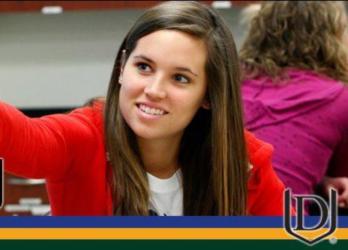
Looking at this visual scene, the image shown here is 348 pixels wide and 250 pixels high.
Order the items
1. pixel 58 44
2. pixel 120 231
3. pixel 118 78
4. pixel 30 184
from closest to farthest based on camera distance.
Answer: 1. pixel 120 231
2. pixel 118 78
3. pixel 30 184
4. pixel 58 44

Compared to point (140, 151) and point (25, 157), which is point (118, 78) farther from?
point (25, 157)

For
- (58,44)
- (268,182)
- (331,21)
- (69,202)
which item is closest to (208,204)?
(268,182)

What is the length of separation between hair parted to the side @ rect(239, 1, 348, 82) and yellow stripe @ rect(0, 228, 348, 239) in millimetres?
813

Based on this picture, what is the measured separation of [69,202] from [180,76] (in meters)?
0.30

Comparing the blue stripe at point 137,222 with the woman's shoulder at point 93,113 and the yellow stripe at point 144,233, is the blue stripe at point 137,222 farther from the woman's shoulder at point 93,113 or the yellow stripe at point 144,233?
the woman's shoulder at point 93,113

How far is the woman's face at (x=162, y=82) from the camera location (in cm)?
87

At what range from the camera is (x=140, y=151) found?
1.02m

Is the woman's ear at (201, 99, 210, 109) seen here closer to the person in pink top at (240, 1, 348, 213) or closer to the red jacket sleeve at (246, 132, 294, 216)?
the red jacket sleeve at (246, 132, 294, 216)

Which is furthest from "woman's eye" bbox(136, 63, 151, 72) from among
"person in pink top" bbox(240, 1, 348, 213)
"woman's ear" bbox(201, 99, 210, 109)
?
"person in pink top" bbox(240, 1, 348, 213)

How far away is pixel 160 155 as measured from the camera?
41.0 inches

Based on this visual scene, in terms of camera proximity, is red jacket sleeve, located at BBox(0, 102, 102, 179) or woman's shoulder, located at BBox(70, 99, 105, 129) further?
woman's shoulder, located at BBox(70, 99, 105, 129)

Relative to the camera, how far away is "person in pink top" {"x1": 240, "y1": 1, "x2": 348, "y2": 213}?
1.33m
